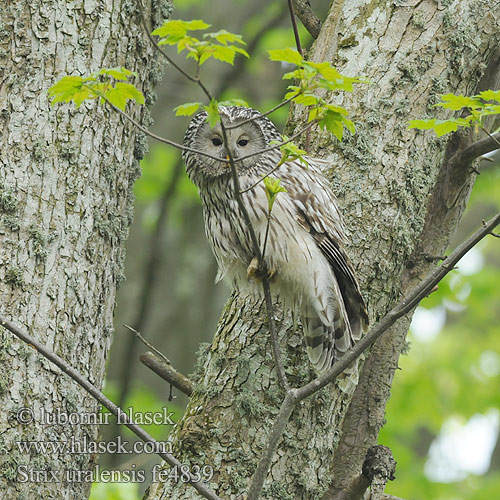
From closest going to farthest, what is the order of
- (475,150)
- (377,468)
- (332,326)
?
(377,468) < (332,326) < (475,150)

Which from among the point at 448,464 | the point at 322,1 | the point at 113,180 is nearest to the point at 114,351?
the point at 322,1

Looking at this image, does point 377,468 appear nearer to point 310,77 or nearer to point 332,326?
point 332,326

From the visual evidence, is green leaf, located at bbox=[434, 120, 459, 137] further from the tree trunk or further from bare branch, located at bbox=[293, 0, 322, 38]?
bare branch, located at bbox=[293, 0, 322, 38]

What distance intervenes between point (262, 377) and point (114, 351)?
6.04 metres

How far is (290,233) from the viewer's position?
3.90 m

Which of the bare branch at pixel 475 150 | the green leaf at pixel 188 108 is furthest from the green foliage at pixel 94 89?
the bare branch at pixel 475 150

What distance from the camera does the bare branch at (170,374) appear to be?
4000 mm

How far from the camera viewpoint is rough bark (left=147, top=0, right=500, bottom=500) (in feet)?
11.4

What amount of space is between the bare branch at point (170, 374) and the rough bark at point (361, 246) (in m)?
0.14

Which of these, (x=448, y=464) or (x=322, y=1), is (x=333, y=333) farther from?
(x=448, y=464)

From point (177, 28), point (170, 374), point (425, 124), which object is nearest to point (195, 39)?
point (177, 28)

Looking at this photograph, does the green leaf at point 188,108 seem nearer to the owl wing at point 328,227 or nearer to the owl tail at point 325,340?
the owl wing at point 328,227

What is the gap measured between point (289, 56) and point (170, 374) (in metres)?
2.14

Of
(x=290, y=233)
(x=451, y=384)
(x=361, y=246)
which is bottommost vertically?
(x=361, y=246)
